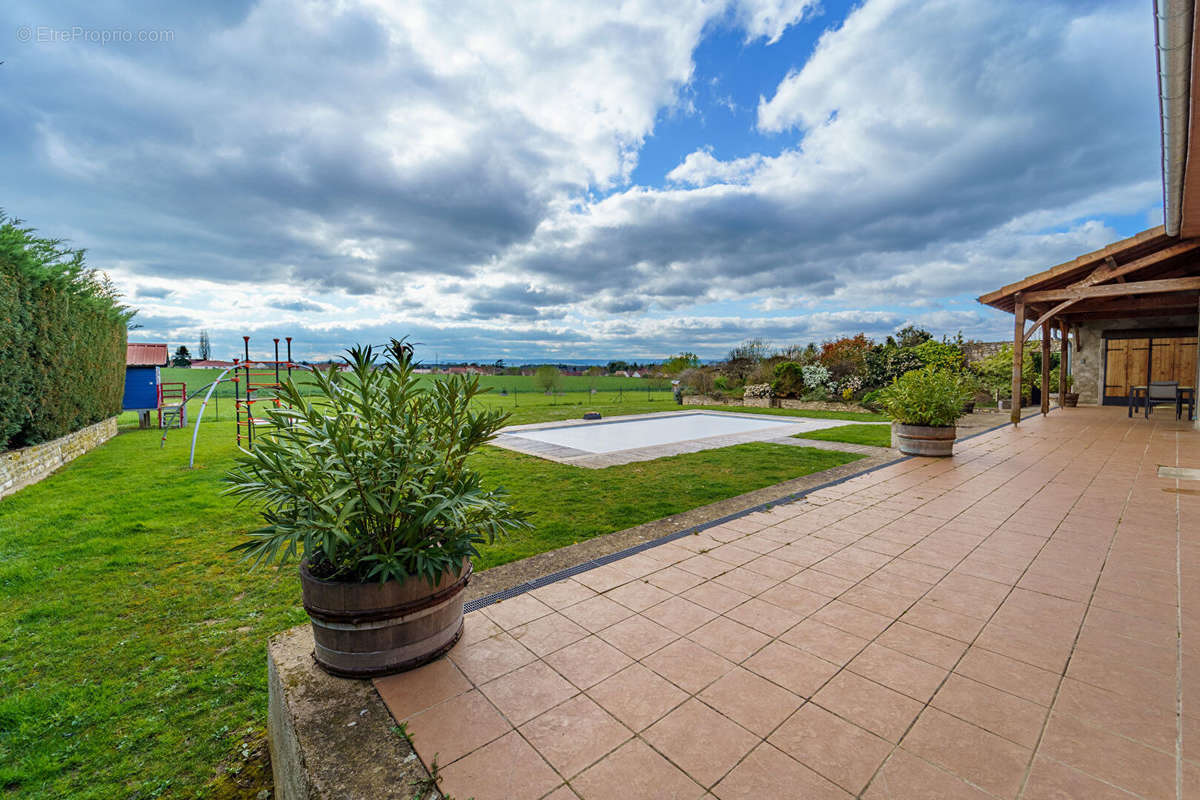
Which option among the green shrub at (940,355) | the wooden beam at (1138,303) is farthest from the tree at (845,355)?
the wooden beam at (1138,303)

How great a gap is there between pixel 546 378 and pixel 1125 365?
19498 millimetres

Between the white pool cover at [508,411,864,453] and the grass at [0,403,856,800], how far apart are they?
345 cm

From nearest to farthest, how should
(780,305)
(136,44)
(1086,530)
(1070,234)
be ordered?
(1086,530) < (136,44) < (1070,234) < (780,305)

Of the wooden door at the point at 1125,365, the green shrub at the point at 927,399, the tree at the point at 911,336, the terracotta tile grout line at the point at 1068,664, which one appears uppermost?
the tree at the point at 911,336

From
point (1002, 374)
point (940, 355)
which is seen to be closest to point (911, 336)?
point (1002, 374)

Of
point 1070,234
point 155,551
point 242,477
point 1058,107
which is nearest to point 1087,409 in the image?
point 1070,234

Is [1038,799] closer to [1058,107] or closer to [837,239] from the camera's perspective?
[1058,107]

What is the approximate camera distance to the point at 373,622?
1.79m

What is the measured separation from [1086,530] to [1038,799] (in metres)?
3.42

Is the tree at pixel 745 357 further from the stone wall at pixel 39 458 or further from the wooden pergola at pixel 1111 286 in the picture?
the stone wall at pixel 39 458

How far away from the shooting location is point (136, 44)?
193 inches

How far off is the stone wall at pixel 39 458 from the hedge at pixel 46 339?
16 cm

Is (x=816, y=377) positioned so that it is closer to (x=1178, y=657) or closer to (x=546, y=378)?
(x=546, y=378)

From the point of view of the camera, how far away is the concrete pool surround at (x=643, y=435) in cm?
799
